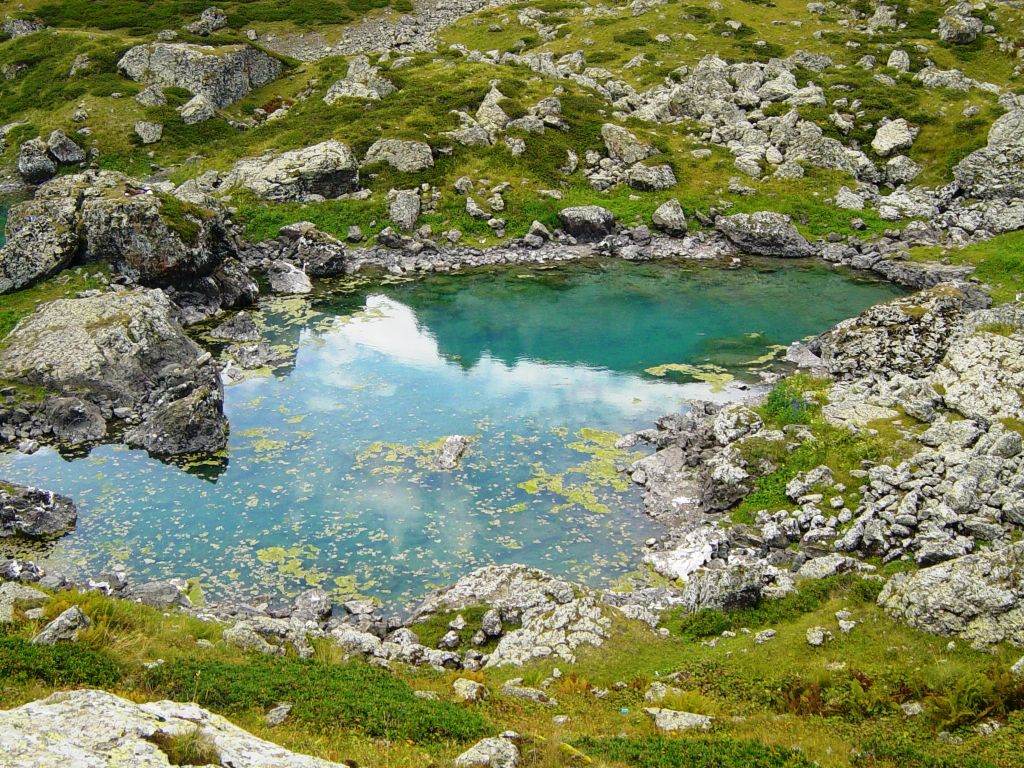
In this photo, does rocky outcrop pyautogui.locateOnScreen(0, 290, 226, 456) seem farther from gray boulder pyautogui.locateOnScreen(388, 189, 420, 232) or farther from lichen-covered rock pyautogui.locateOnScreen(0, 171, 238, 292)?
gray boulder pyautogui.locateOnScreen(388, 189, 420, 232)

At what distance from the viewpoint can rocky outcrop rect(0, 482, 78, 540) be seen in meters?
31.2

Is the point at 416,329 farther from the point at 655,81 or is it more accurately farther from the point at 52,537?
the point at 655,81

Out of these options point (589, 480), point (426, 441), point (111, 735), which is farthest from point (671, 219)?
point (111, 735)

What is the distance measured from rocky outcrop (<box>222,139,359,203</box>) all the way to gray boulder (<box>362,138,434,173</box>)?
10.9ft

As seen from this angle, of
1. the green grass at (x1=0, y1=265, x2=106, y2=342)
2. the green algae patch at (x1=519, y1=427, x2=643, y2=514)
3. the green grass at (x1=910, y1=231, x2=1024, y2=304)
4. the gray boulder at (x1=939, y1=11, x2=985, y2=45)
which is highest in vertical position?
the gray boulder at (x1=939, y1=11, x2=985, y2=45)

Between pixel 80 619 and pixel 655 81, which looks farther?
pixel 655 81

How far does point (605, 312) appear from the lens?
61594 millimetres

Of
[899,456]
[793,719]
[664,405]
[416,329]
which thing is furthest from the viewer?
[416,329]

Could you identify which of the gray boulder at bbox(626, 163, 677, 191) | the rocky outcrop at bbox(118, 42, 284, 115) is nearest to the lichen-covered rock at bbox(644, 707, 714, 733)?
the gray boulder at bbox(626, 163, 677, 191)

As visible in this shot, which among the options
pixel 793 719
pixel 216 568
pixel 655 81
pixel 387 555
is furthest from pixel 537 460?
pixel 655 81

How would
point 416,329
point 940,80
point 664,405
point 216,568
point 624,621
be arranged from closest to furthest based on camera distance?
point 624,621, point 216,568, point 664,405, point 416,329, point 940,80

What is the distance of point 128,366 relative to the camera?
43906 mm

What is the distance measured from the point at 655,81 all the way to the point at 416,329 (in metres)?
62.6

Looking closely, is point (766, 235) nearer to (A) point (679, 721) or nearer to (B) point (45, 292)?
(B) point (45, 292)
